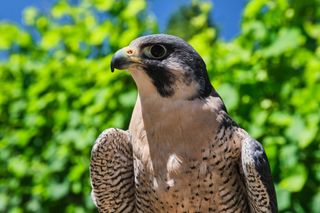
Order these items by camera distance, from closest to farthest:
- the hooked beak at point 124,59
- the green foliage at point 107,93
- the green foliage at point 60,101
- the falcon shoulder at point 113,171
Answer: the hooked beak at point 124,59, the falcon shoulder at point 113,171, the green foliage at point 107,93, the green foliage at point 60,101

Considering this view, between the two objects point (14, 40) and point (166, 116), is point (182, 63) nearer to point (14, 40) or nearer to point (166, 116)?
point (166, 116)

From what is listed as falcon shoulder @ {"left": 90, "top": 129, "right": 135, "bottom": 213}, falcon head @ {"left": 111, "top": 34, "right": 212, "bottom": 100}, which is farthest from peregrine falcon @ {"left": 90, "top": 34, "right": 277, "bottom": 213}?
falcon shoulder @ {"left": 90, "top": 129, "right": 135, "bottom": 213}

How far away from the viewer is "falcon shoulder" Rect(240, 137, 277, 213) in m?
2.37

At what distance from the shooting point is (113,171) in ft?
8.62

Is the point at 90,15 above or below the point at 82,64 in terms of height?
above

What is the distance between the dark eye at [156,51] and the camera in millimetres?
→ 2328

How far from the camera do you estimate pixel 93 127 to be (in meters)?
4.45

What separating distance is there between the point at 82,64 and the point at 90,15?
25.6 inches

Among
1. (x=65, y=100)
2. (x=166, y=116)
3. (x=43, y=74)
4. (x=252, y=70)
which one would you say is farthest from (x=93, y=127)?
(x=166, y=116)

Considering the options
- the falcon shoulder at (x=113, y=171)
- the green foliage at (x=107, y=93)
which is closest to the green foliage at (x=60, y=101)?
the green foliage at (x=107, y=93)

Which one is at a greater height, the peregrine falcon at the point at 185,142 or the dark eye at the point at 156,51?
the dark eye at the point at 156,51

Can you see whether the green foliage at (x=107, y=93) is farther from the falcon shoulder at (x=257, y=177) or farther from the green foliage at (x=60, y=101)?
the falcon shoulder at (x=257, y=177)

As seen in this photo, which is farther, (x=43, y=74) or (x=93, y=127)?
(x=43, y=74)

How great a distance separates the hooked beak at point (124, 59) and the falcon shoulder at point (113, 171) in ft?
1.32
